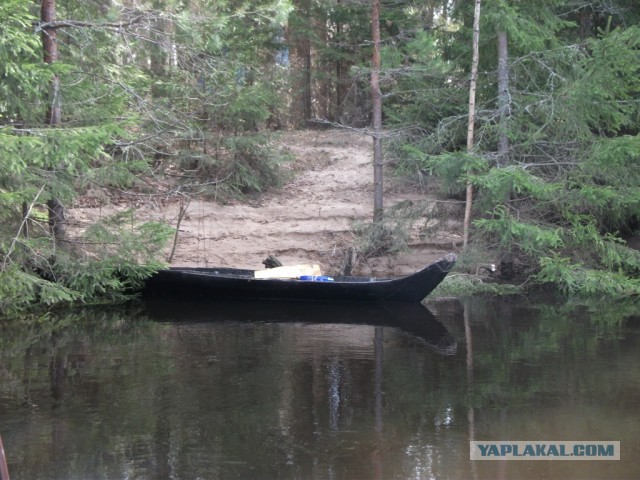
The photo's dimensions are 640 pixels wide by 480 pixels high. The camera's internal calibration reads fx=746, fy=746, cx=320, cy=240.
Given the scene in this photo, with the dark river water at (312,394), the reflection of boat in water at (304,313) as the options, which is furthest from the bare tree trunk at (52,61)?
the reflection of boat in water at (304,313)

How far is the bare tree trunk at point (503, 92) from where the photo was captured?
14375mm

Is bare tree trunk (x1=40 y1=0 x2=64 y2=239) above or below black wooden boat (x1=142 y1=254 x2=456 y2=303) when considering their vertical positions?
above

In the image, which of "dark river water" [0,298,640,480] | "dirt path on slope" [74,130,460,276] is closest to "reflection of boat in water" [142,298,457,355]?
"dark river water" [0,298,640,480]

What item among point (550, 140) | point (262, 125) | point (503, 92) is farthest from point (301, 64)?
point (550, 140)

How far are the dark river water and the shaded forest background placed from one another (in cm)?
149

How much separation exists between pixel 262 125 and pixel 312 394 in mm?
11345

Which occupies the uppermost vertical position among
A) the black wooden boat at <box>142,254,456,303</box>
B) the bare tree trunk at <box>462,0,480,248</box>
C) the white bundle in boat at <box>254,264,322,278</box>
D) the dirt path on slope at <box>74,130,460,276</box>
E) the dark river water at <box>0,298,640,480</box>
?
the bare tree trunk at <box>462,0,480,248</box>

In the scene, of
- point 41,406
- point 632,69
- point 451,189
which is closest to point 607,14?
point 632,69

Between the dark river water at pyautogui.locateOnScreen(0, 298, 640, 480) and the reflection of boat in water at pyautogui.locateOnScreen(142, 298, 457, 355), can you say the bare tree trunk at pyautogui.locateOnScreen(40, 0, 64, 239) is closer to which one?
the dark river water at pyautogui.locateOnScreen(0, 298, 640, 480)

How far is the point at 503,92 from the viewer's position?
47.7 ft

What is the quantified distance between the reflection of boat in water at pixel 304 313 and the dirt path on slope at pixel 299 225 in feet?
8.21

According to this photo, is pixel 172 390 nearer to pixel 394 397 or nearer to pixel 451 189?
pixel 394 397

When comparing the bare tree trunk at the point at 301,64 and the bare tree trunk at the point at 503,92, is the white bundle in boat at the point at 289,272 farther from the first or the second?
the bare tree trunk at the point at 301,64

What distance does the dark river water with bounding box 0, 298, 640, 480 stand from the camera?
19.3 feet
